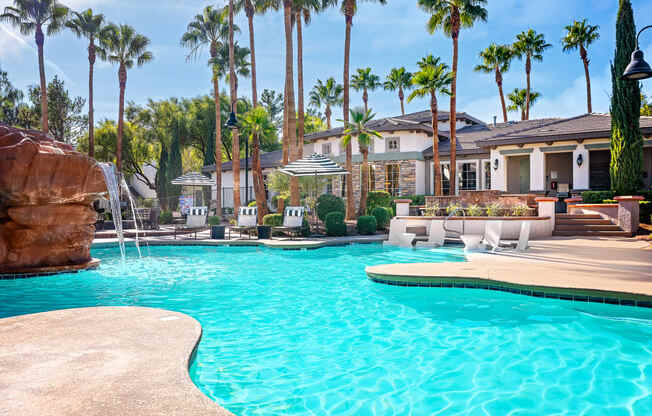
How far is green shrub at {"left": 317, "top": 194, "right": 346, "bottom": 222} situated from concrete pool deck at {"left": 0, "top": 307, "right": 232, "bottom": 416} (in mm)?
13268

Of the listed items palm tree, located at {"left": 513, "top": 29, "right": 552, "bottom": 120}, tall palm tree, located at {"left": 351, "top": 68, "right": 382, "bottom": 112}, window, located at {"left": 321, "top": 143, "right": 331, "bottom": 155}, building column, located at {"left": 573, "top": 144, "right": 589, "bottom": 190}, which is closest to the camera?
building column, located at {"left": 573, "top": 144, "right": 589, "bottom": 190}

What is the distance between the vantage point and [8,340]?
12.7 ft

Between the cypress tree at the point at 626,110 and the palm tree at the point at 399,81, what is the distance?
78.5 ft

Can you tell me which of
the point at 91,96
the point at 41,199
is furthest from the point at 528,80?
the point at 41,199

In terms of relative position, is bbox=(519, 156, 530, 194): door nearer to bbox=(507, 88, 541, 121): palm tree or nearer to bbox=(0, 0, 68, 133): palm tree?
bbox=(507, 88, 541, 121): palm tree

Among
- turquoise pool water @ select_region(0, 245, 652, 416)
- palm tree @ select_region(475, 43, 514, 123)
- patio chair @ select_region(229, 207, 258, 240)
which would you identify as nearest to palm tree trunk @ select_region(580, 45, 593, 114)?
palm tree @ select_region(475, 43, 514, 123)

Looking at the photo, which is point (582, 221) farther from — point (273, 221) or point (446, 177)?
point (273, 221)

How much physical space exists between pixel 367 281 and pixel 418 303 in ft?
5.42

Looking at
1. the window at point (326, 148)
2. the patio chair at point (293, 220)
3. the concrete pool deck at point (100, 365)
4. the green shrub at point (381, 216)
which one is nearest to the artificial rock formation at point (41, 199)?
the concrete pool deck at point (100, 365)

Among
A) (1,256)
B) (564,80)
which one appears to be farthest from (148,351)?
(564,80)

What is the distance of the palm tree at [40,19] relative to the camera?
91.5 ft

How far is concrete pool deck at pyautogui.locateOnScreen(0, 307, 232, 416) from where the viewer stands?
8.54ft

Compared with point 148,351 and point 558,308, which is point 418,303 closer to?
point 558,308

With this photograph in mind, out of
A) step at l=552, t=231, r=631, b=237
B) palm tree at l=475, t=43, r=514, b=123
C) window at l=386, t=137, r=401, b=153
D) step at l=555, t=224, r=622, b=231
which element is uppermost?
palm tree at l=475, t=43, r=514, b=123
